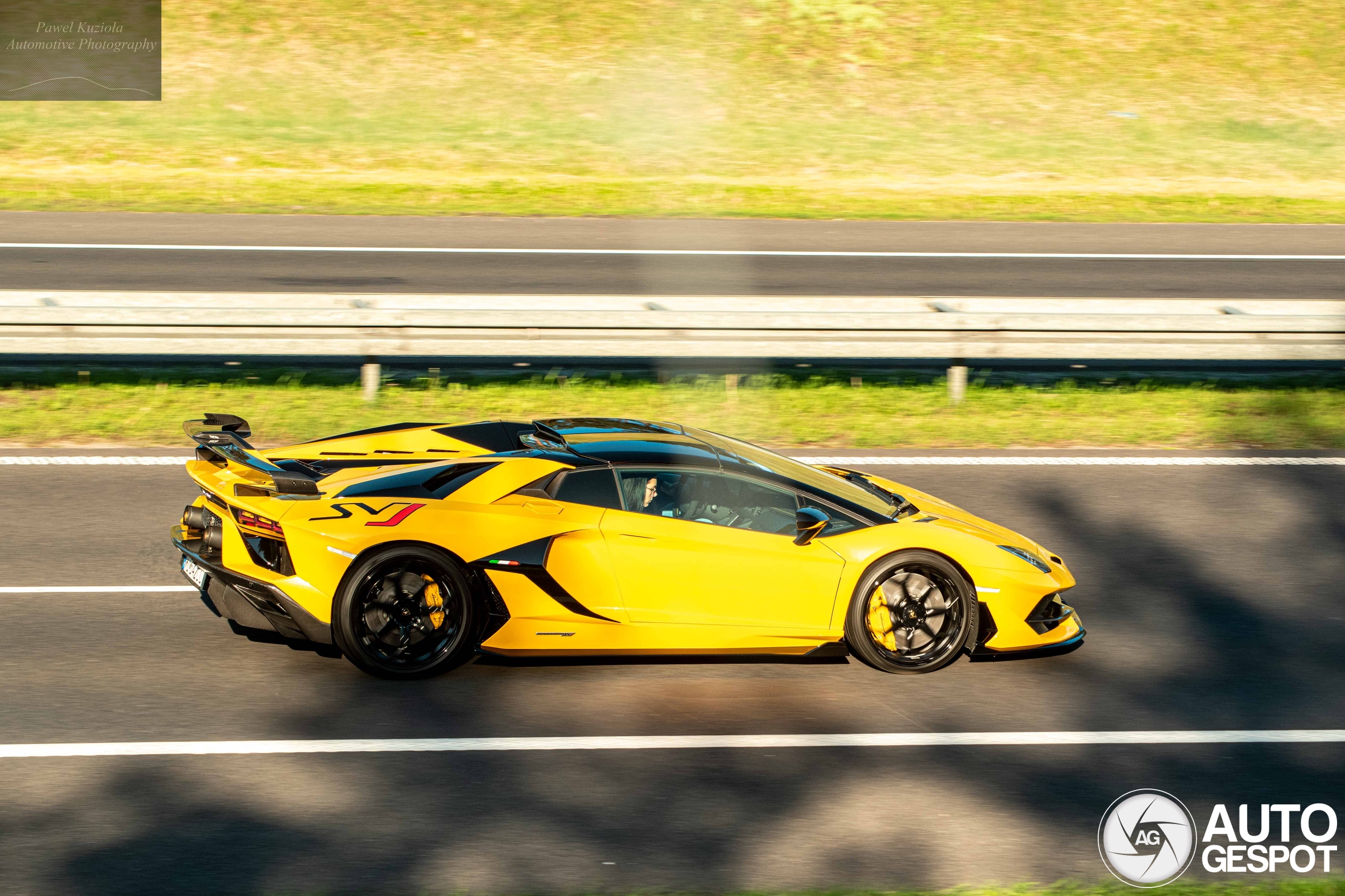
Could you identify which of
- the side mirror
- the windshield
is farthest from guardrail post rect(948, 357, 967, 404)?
the side mirror

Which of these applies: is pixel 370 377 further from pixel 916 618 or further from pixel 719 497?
pixel 916 618

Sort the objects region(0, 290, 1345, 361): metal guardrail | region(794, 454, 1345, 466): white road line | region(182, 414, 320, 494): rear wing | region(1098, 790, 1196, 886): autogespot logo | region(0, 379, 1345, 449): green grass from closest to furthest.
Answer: region(1098, 790, 1196, 886): autogespot logo, region(182, 414, 320, 494): rear wing, region(794, 454, 1345, 466): white road line, region(0, 379, 1345, 449): green grass, region(0, 290, 1345, 361): metal guardrail

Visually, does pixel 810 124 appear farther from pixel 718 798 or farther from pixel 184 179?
pixel 718 798

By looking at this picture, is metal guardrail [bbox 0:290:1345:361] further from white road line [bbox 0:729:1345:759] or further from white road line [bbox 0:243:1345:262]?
white road line [bbox 0:729:1345:759]

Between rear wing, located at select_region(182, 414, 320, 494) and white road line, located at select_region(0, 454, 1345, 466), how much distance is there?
9.41ft

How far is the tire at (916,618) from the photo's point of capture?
6.77 meters

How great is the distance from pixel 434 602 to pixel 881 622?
2.04 meters

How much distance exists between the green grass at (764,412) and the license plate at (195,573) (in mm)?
4026

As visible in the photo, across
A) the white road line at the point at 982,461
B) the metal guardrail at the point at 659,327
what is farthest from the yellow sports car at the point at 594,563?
the metal guardrail at the point at 659,327

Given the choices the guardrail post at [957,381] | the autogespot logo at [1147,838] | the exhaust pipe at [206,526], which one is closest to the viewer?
the autogespot logo at [1147,838]

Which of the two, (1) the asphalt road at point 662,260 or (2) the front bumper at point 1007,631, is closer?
(2) the front bumper at point 1007,631

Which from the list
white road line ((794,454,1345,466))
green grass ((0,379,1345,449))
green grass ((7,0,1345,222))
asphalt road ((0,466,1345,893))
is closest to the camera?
asphalt road ((0,466,1345,893))

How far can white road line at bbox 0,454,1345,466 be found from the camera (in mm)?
10328

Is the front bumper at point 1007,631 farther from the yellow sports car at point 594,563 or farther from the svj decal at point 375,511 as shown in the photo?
the svj decal at point 375,511
